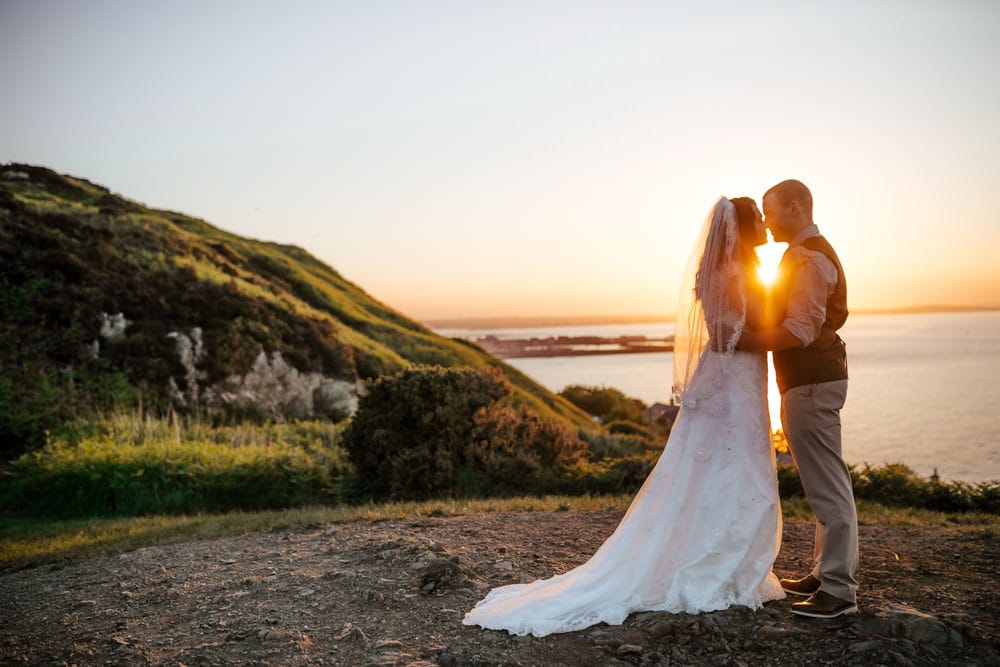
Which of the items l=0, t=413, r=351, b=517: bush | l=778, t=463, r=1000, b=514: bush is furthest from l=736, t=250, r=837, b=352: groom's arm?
l=0, t=413, r=351, b=517: bush

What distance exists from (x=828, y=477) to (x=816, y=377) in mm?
731

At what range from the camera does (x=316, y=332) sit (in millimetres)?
21203

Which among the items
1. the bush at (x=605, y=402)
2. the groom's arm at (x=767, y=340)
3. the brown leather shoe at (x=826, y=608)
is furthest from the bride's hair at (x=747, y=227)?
the bush at (x=605, y=402)

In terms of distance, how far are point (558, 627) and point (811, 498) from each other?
2.09m

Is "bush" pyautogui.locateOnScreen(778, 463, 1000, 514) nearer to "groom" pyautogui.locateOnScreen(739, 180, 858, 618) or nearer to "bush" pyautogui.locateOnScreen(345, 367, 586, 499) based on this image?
"bush" pyautogui.locateOnScreen(345, 367, 586, 499)

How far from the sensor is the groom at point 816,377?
5008mm

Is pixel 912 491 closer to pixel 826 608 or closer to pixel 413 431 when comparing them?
pixel 826 608

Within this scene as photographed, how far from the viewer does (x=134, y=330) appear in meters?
17.2

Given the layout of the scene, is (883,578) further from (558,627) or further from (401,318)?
(401,318)

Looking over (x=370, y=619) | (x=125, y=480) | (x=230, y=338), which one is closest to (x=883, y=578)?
(x=370, y=619)

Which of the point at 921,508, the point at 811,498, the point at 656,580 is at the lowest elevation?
the point at 921,508

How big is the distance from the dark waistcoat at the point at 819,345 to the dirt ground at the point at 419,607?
1.73m

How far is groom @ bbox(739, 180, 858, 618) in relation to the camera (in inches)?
197

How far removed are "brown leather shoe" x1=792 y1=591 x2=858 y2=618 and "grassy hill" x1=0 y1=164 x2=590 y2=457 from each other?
44.2 feet
